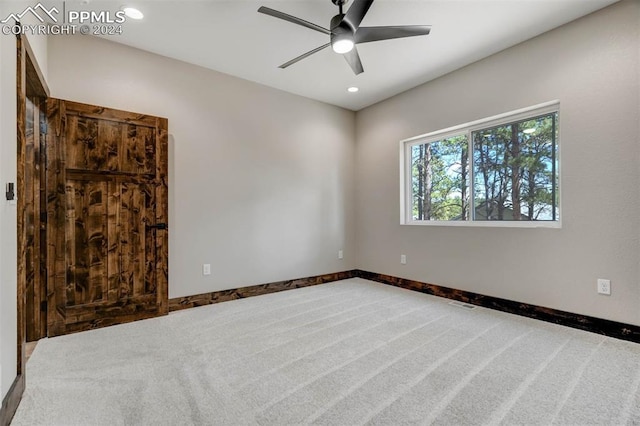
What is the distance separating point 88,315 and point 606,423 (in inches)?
143

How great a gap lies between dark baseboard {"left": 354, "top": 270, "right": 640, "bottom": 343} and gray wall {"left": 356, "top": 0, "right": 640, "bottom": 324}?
0.06 metres

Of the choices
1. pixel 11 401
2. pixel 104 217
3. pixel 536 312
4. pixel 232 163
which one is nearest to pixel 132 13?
pixel 232 163

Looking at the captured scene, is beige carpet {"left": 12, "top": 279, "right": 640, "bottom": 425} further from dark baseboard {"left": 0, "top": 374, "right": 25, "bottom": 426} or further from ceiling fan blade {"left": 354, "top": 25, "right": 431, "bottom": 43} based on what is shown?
ceiling fan blade {"left": 354, "top": 25, "right": 431, "bottom": 43}

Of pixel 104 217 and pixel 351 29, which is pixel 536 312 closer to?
pixel 351 29

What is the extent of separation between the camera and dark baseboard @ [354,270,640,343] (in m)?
2.39

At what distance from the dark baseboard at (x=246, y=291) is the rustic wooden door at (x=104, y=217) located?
0.23m

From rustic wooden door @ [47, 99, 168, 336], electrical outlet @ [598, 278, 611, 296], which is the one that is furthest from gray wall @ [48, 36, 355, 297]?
electrical outlet @ [598, 278, 611, 296]

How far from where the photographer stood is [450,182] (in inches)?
152

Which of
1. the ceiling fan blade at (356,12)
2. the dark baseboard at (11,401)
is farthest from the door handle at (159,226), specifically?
the ceiling fan blade at (356,12)

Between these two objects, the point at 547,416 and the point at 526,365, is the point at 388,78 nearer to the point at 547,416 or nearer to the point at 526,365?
the point at 526,365

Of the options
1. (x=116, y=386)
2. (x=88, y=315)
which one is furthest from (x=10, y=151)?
(x=88, y=315)

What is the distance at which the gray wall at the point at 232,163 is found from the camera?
2.93 metres

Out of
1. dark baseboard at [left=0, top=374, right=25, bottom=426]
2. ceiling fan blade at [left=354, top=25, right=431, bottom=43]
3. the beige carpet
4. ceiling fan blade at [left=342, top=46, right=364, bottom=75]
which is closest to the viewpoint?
dark baseboard at [left=0, top=374, right=25, bottom=426]

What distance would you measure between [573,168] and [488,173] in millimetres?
840
